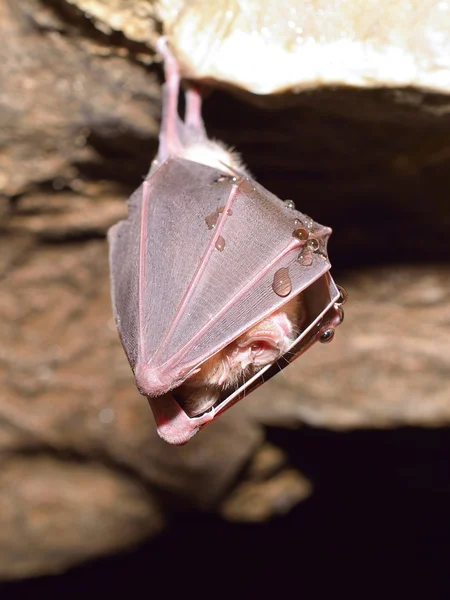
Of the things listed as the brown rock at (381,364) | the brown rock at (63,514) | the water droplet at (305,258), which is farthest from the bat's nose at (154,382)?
the brown rock at (63,514)

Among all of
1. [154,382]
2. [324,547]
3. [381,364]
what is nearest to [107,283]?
[381,364]

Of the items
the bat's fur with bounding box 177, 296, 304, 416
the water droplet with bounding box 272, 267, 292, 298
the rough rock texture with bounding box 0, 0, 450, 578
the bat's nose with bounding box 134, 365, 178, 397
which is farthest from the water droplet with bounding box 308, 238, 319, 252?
the bat's nose with bounding box 134, 365, 178, 397

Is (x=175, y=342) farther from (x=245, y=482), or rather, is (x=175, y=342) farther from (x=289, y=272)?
(x=245, y=482)

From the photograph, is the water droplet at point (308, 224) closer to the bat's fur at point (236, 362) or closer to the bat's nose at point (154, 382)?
the bat's fur at point (236, 362)

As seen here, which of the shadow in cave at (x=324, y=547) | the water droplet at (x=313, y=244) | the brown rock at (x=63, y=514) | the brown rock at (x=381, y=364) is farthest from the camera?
the shadow in cave at (x=324, y=547)

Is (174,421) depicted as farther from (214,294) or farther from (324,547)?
(324,547)

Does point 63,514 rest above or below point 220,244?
below
